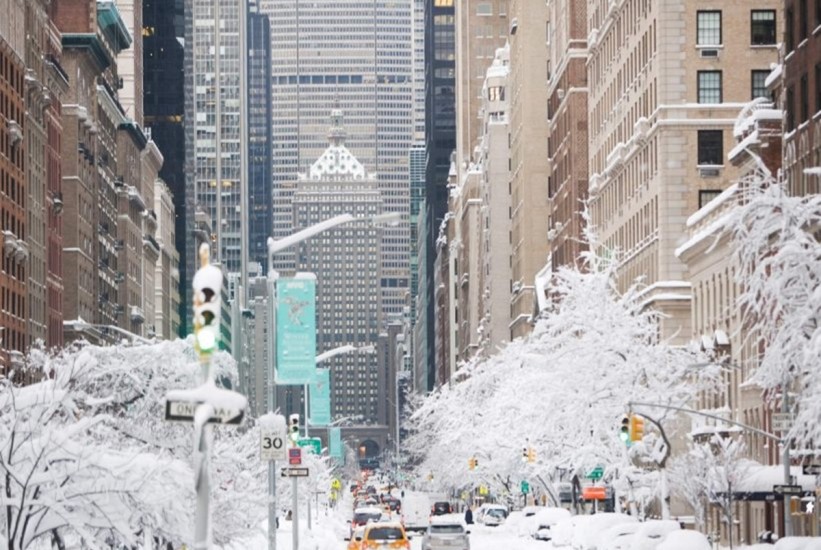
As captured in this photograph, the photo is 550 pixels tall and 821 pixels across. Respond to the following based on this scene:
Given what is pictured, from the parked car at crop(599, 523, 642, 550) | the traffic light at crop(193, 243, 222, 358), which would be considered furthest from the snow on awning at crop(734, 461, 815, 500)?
the traffic light at crop(193, 243, 222, 358)

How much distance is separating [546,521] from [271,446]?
44311mm

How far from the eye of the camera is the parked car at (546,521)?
89.0m

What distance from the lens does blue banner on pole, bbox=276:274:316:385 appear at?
57375 millimetres

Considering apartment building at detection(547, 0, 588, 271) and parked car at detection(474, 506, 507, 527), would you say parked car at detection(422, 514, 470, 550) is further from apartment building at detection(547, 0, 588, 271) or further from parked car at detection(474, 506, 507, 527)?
apartment building at detection(547, 0, 588, 271)

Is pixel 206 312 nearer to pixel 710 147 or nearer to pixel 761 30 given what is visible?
pixel 761 30

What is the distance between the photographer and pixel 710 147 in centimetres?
10231

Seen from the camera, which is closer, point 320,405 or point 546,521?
point 546,521

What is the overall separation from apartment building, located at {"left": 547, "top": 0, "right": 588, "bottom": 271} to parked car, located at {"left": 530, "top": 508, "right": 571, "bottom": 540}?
4228 cm

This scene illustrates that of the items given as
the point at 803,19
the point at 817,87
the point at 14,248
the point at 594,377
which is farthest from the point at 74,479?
the point at 14,248

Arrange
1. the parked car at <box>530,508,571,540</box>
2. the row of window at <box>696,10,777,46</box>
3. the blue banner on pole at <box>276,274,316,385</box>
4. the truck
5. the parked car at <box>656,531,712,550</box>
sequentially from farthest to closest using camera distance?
1. the truck
2. the row of window at <box>696,10,777,46</box>
3. the parked car at <box>530,508,571,540</box>
4. the blue banner on pole at <box>276,274,316,385</box>
5. the parked car at <box>656,531,712,550</box>

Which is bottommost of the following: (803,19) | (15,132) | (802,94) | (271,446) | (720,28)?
(271,446)

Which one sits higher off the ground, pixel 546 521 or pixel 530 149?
pixel 530 149

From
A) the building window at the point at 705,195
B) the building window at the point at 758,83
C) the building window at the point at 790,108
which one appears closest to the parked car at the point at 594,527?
the building window at the point at 790,108

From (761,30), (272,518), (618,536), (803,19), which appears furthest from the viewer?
(761,30)
